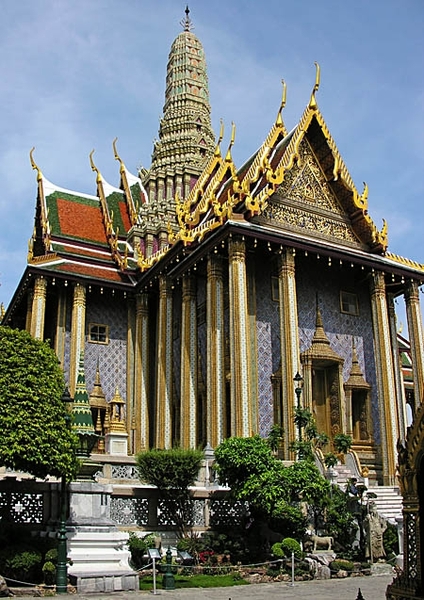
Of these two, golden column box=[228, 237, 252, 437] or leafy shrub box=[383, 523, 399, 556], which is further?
golden column box=[228, 237, 252, 437]

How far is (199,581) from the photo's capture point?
1053 centimetres

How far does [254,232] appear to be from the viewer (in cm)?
1834

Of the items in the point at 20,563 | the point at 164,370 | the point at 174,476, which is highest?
the point at 164,370

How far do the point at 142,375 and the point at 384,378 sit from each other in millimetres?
7571

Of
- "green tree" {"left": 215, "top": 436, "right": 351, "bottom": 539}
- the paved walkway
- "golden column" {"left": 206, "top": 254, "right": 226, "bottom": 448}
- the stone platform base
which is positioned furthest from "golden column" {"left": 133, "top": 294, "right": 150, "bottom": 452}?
the stone platform base

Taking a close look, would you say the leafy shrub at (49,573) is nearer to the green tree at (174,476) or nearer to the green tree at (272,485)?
the green tree at (174,476)

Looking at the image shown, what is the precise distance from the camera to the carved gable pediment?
20109mm

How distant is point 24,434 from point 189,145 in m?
19.7

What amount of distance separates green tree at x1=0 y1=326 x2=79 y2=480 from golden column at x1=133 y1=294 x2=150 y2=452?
37.1ft

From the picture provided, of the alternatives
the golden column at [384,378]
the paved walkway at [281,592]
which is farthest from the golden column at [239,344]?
the paved walkway at [281,592]

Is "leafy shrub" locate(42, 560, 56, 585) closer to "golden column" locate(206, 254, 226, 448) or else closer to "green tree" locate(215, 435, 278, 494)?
"green tree" locate(215, 435, 278, 494)

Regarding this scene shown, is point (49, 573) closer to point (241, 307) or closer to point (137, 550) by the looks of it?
point (137, 550)

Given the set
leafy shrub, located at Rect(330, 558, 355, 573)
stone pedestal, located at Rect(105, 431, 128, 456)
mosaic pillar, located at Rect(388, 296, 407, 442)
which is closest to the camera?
leafy shrub, located at Rect(330, 558, 355, 573)

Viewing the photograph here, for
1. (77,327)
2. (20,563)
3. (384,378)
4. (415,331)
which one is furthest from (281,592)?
(77,327)
